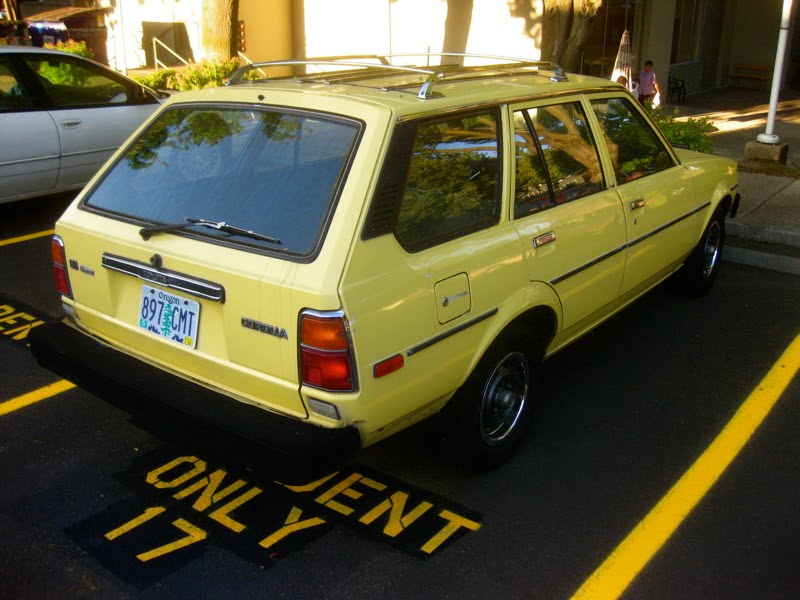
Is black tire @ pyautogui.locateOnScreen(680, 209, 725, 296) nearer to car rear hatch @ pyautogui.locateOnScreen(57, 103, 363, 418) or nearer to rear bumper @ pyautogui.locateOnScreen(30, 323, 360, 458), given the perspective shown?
car rear hatch @ pyautogui.locateOnScreen(57, 103, 363, 418)

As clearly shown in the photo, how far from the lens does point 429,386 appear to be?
3.22m

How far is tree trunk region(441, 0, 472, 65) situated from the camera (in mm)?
15602

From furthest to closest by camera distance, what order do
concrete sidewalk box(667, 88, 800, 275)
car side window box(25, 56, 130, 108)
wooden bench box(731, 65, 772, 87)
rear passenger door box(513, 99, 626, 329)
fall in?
1. wooden bench box(731, 65, 772, 87)
2. car side window box(25, 56, 130, 108)
3. concrete sidewalk box(667, 88, 800, 275)
4. rear passenger door box(513, 99, 626, 329)

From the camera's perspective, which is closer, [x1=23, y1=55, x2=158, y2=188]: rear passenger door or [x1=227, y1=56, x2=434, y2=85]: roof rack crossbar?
[x1=227, y1=56, x2=434, y2=85]: roof rack crossbar

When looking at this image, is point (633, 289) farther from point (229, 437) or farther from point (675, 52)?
point (675, 52)

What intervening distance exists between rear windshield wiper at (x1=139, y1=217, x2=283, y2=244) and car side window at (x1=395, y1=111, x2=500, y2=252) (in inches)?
20.1

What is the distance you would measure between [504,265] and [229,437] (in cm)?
135

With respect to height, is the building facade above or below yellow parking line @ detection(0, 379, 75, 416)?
above

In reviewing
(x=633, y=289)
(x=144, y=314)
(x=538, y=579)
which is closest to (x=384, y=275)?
(x=144, y=314)

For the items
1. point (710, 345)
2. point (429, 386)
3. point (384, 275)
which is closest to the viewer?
point (384, 275)

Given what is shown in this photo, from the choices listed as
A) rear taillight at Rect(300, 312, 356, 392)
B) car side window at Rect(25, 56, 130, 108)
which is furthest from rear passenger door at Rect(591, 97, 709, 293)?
car side window at Rect(25, 56, 130, 108)

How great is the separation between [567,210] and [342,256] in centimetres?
148

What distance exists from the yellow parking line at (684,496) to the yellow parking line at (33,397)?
2864 mm

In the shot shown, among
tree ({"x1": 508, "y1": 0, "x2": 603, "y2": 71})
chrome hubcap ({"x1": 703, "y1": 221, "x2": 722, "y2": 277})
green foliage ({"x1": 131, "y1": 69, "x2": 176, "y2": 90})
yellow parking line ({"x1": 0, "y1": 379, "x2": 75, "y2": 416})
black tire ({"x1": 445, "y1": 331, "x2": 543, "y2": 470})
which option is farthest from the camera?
green foliage ({"x1": 131, "y1": 69, "x2": 176, "y2": 90})
